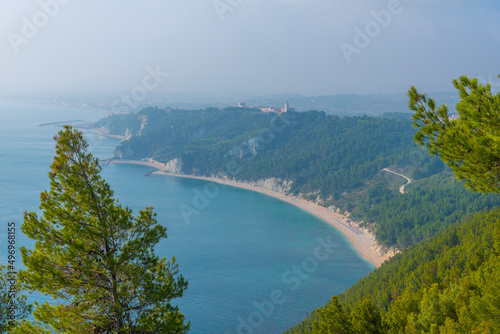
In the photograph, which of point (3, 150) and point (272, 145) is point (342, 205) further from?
point (3, 150)

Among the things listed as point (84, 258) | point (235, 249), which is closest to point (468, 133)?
point (84, 258)

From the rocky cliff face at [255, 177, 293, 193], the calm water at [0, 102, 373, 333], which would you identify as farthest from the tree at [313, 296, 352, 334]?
the rocky cliff face at [255, 177, 293, 193]

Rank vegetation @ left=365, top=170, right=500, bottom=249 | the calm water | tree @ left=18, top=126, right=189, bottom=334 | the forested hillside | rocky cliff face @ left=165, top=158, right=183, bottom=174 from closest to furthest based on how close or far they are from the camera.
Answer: tree @ left=18, top=126, right=189, bottom=334 → the forested hillside → the calm water → vegetation @ left=365, top=170, right=500, bottom=249 → rocky cliff face @ left=165, top=158, right=183, bottom=174

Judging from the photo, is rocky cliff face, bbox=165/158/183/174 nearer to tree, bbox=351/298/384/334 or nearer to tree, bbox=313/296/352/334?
tree, bbox=313/296/352/334

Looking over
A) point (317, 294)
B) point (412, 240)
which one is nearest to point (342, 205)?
point (412, 240)

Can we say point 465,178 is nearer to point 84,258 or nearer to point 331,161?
point 84,258

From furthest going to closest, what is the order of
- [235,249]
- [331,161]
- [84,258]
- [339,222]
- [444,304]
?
[331,161] < [339,222] < [235,249] < [444,304] < [84,258]

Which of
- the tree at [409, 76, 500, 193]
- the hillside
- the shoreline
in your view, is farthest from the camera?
the hillside
